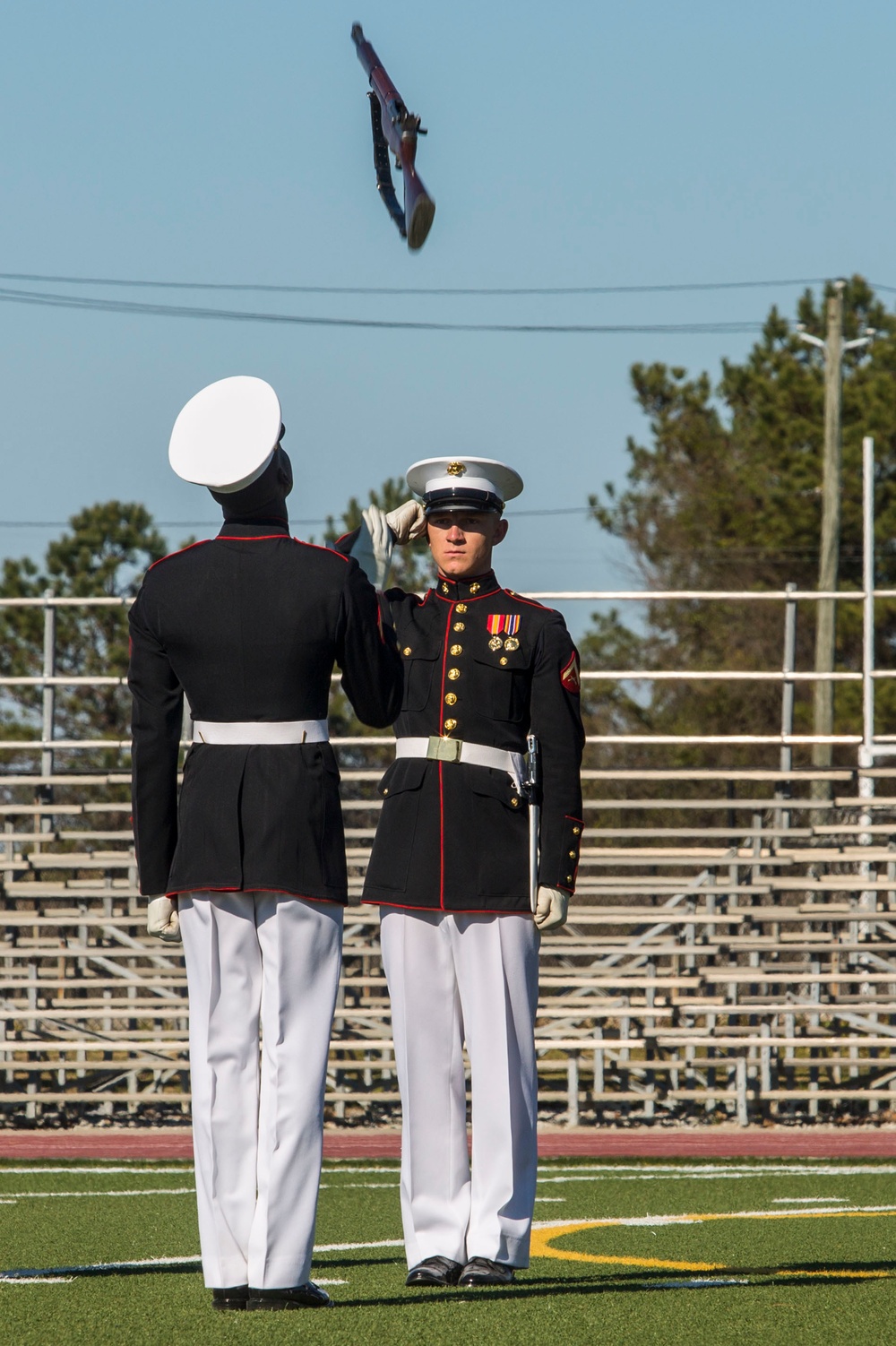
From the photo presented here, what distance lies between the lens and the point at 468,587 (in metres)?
4.93

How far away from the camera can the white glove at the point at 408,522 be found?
4.73 metres

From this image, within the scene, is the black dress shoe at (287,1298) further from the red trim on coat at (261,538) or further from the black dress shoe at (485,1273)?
the red trim on coat at (261,538)

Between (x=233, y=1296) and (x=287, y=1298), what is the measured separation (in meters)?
0.11

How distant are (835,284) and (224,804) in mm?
24830

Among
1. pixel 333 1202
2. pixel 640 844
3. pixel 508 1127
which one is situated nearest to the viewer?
pixel 508 1127

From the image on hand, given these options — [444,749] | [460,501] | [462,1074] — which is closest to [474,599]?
[460,501]

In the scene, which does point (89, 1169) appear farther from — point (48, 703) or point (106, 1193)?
point (48, 703)

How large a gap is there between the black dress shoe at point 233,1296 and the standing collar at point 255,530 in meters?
1.57

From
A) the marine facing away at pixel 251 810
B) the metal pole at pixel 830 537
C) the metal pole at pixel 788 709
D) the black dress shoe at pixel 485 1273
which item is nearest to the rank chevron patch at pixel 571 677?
the marine facing away at pixel 251 810

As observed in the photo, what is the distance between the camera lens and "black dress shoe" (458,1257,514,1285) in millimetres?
4410

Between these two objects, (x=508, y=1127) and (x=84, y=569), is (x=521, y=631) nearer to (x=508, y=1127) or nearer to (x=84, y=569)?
(x=508, y=1127)

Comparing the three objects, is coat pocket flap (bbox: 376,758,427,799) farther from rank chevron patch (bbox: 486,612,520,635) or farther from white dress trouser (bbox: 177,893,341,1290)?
white dress trouser (bbox: 177,893,341,1290)

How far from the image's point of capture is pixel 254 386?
422 cm

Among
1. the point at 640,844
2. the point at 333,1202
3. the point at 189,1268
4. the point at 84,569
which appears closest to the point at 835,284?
the point at 640,844
